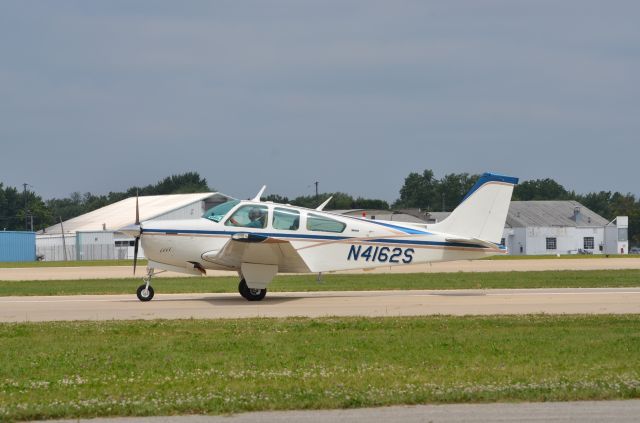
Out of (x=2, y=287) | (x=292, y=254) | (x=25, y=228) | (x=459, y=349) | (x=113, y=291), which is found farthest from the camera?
(x=25, y=228)

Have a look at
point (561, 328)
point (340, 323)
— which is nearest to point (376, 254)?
point (340, 323)

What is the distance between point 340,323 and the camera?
1588 centimetres

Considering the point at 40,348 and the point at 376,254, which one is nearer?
the point at 40,348

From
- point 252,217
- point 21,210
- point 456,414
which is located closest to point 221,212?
point 252,217

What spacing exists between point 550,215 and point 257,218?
81807mm

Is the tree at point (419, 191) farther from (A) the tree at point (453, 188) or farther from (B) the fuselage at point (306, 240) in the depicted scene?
(B) the fuselage at point (306, 240)

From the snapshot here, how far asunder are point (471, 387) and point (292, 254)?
10986 millimetres

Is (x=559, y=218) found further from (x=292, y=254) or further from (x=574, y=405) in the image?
(x=574, y=405)

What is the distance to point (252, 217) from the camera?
67.5ft

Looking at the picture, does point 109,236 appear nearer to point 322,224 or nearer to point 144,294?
point 144,294

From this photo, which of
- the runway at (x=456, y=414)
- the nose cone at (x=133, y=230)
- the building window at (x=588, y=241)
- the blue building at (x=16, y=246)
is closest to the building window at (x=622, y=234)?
the building window at (x=588, y=241)

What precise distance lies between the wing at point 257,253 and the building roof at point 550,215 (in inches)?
2990

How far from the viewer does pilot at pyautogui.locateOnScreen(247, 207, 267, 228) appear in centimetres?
2053

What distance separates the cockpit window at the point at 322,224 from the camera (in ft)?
68.8
